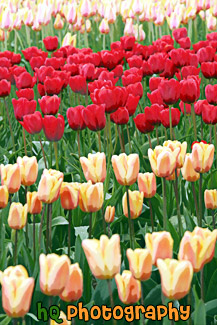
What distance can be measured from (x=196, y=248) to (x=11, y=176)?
Answer: 2.83 ft

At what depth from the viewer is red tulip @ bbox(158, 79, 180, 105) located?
310 centimetres

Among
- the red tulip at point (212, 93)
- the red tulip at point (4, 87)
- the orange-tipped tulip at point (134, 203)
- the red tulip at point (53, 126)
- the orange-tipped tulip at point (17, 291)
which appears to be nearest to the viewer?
the orange-tipped tulip at point (17, 291)

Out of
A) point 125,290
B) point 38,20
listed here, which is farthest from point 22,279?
point 38,20

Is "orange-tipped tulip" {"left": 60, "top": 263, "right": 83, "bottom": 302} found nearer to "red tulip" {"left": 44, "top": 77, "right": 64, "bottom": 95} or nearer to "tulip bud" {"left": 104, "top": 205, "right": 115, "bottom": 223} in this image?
"tulip bud" {"left": 104, "top": 205, "right": 115, "bottom": 223}

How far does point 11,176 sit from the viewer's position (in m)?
2.04

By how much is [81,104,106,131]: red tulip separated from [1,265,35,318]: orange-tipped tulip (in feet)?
5.24

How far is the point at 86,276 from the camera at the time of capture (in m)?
2.05

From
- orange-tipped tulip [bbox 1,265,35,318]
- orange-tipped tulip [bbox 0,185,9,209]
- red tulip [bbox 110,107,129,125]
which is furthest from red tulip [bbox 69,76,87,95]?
orange-tipped tulip [bbox 1,265,35,318]

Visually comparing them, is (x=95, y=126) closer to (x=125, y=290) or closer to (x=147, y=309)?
(x=147, y=309)

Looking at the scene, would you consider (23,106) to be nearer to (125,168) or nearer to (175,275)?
(125,168)

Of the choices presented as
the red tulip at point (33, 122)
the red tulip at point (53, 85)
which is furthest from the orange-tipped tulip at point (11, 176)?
the red tulip at point (53, 85)

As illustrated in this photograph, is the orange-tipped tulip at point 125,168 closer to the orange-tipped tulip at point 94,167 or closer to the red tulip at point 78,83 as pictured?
the orange-tipped tulip at point 94,167

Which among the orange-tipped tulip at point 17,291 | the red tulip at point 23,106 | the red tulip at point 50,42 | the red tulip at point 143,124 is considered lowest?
the orange-tipped tulip at point 17,291

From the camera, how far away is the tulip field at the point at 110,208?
138 cm
